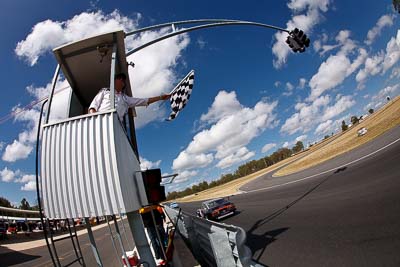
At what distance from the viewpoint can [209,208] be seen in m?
20.5

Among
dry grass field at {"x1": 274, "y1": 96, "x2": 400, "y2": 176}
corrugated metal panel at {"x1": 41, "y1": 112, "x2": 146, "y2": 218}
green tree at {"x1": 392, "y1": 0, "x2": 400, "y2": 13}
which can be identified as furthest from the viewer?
green tree at {"x1": 392, "y1": 0, "x2": 400, "y2": 13}

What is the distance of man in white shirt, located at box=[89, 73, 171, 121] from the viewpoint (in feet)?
12.0

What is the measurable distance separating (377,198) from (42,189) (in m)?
9.12

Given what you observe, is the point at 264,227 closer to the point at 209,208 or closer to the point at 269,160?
the point at 209,208

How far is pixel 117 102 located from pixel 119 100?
66 mm

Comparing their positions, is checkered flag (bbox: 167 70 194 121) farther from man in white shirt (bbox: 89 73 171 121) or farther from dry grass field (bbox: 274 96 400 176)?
dry grass field (bbox: 274 96 400 176)

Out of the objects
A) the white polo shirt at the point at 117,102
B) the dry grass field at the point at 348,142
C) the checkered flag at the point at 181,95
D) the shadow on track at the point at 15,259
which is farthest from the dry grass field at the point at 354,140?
the white polo shirt at the point at 117,102

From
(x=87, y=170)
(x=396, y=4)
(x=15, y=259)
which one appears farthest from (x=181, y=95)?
(x=396, y=4)

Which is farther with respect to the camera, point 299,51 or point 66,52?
point 299,51

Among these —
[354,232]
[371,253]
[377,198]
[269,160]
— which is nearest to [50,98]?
[371,253]

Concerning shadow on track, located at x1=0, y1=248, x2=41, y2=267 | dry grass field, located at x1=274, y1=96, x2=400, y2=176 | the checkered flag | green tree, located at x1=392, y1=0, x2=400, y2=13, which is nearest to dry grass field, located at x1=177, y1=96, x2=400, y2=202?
dry grass field, located at x1=274, y1=96, x2=400, y2=176

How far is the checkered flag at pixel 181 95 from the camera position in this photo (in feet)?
14.8

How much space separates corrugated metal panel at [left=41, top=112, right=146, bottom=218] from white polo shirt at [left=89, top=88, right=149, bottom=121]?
47 cm

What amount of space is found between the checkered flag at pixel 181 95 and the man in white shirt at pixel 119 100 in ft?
0.89
